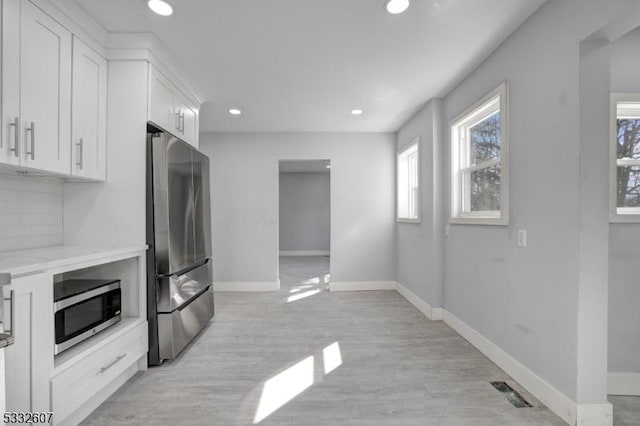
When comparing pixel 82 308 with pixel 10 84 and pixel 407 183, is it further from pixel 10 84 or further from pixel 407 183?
pixel 407 183

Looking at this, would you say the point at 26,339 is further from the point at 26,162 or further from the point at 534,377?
the point at 534,377

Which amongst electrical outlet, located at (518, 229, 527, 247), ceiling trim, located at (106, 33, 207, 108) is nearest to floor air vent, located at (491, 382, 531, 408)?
electrical outlet, located at (518, 229, 527, 247)

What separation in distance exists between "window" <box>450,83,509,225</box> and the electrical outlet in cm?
16

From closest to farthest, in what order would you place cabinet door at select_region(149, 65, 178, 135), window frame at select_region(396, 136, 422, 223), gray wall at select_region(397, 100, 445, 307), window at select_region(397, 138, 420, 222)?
1. cabinet door at select_region(149, 65, 178, 135)
2. gray wall at select_region(397, 100, 445, 307)
3. window frame at select_region(396, 136, 422, 223)
4. window at select_region(397, 138, 420, 222)

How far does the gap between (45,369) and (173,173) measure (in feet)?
4.87

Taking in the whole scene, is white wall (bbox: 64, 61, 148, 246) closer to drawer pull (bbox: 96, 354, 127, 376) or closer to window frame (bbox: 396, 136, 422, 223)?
drawer pull (bbox: 96, 354, 127, 376)

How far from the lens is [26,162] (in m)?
1.66

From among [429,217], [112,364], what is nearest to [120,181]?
[112,364]

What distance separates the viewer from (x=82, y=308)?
179cm

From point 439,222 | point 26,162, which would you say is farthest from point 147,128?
point 439,222

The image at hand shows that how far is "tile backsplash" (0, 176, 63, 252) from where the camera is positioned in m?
1.88

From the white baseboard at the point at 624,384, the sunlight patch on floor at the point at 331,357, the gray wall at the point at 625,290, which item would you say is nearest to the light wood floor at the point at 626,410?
the white baseboard at the point at 624,384

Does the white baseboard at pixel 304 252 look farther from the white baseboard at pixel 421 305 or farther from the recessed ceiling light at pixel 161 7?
the recessed ceiling light at pixel 161 7

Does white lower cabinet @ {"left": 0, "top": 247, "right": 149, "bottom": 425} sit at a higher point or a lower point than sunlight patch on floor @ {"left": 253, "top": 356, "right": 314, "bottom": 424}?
higher
